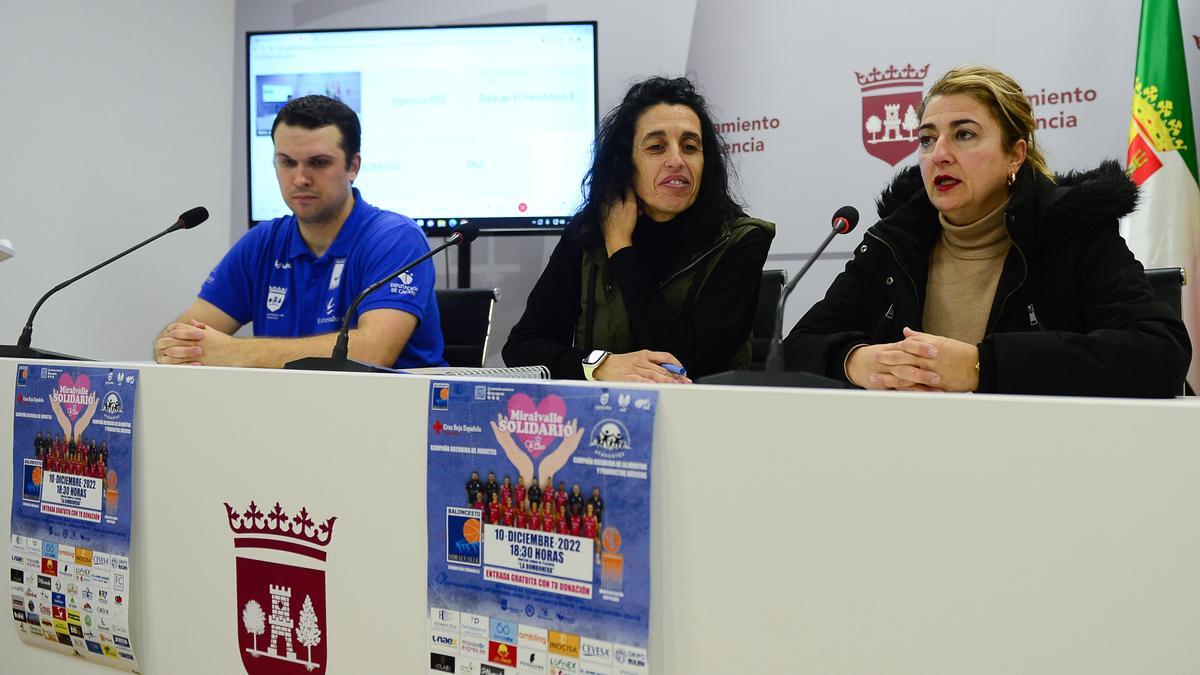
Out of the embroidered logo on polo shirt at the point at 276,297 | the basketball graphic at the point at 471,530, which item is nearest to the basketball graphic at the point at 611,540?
the basketball graphic at the point at 471,530

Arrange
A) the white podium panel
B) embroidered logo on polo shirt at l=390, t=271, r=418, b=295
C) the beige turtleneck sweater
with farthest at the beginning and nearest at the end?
embroidered logo on polo shirt at l=390, t=271, r=418, b=295 → the beige turtleneck sweater → the white podium panel

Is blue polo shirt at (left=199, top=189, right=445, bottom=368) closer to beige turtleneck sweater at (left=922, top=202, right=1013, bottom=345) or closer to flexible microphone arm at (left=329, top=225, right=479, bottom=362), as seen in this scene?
flexible microphone arm at (left=329, top=225, right=479, bottom=362)

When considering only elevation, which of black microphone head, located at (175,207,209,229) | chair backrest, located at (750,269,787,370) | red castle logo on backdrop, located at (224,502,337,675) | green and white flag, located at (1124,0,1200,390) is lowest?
red castle logo on backdrop, located at (224,502,337,675)

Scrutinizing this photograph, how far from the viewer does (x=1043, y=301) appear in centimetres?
156

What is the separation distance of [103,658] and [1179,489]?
125 centimetres

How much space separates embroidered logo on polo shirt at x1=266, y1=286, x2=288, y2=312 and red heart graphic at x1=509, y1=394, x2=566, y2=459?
167 cm

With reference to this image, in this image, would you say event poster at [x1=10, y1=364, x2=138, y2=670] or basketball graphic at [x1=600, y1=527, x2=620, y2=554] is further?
event poster at [x1=10, y1=364, x2=138, y2=670]

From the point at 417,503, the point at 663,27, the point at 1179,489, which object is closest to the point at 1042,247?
the point at 1179,489

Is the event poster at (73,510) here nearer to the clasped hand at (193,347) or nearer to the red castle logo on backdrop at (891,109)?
the clasped hand at (193,347)

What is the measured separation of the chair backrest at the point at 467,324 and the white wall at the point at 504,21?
1.01 metres

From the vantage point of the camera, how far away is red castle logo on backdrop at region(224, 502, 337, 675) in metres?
1.07

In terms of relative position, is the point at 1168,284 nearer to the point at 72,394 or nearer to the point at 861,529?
the point at 861,529

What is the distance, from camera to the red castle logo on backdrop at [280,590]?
1.07m

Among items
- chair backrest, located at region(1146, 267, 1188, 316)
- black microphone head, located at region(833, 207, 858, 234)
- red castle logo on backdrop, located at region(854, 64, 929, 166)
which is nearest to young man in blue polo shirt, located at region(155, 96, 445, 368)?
black microphone head, located at region(833, 207, 858, 234)
